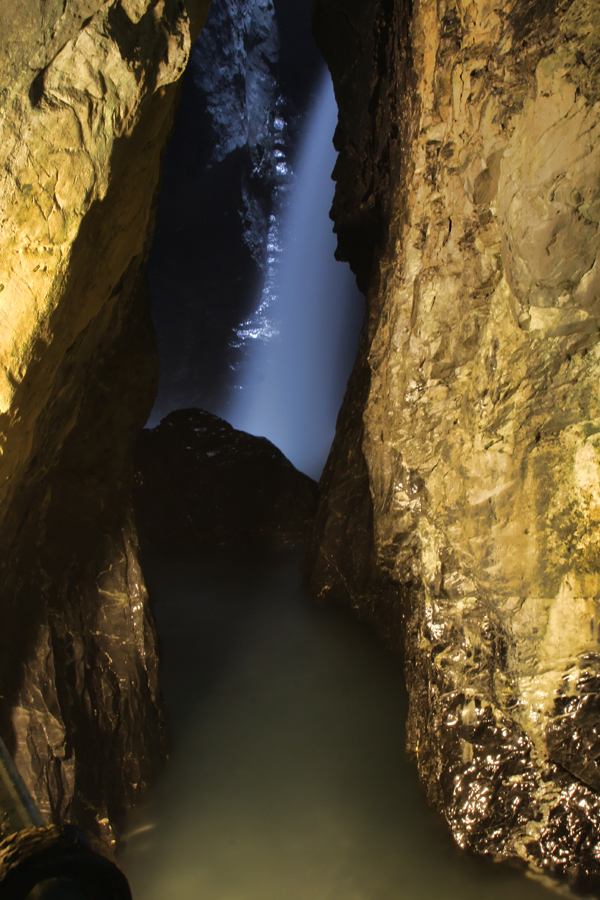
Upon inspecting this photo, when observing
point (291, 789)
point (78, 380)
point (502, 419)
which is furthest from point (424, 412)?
point (291, 789)

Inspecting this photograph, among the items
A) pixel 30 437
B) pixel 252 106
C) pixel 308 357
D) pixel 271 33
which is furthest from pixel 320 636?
pixel 308 357

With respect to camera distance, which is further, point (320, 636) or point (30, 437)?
point (320, 636)

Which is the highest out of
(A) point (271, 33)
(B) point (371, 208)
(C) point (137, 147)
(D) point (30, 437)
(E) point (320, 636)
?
(A) point (271, 33)

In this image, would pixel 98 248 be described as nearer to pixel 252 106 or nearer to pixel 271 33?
pixel 252 106

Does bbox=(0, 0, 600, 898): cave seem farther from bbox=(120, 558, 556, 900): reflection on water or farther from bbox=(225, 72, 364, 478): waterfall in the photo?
bbox=(225, 72, 364, 478): waterfall

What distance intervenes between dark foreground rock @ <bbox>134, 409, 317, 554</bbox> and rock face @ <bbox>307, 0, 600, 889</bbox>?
4.38m

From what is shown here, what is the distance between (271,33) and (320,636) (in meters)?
18.3

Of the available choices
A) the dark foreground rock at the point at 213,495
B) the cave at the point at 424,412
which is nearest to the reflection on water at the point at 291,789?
the cave at the point at 424,412

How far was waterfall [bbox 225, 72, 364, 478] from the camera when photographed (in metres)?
21.1

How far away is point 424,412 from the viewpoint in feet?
7.56

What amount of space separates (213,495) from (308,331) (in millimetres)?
28339

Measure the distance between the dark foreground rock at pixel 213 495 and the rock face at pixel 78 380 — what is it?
13.1 feet

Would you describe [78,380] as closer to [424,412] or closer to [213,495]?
[424,412]

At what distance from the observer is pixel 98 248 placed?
5.58ft
